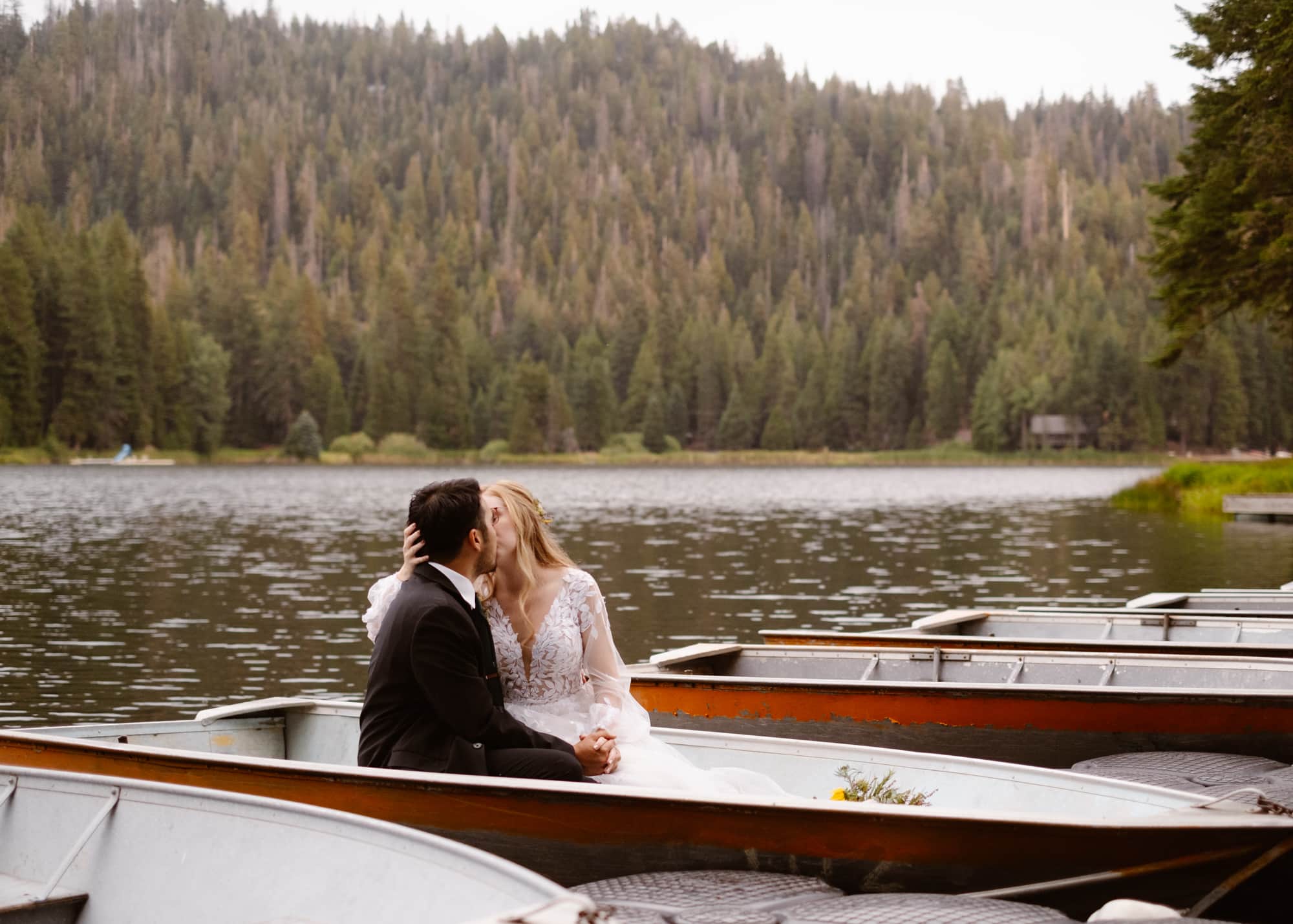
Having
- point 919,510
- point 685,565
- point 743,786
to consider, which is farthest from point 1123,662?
point 919,510

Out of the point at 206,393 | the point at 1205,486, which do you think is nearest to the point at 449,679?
the point at 1205,486

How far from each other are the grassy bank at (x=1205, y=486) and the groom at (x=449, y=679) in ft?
125

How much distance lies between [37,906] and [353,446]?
14193 cm

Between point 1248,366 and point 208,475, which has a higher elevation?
point 1248,366

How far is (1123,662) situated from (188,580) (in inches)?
878

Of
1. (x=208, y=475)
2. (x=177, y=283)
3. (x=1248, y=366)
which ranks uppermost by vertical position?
(x=177, y=283)

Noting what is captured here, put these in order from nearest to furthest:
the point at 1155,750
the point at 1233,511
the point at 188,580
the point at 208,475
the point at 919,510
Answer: the point at 1155,750 < the point at 188,580 < the point at 1233,511 < the point at 919,510 < the point at 208,475

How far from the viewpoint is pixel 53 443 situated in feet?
380

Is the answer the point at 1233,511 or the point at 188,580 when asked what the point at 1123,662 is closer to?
the point at 188,580

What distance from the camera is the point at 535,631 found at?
6.69 meters

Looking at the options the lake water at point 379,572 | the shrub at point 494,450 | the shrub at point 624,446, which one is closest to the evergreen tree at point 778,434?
the shrub at point 624,446

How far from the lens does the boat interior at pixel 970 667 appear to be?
9.73 metres

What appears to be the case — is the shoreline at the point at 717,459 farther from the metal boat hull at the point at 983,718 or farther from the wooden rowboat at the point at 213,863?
the wooden rowboat at the point at 213,863

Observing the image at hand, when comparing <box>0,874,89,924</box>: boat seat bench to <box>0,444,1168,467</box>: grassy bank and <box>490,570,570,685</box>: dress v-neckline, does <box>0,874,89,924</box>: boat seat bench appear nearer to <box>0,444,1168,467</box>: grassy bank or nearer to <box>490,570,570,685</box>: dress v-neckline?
<box>490,570,570,685</box>: dress v-neckline
